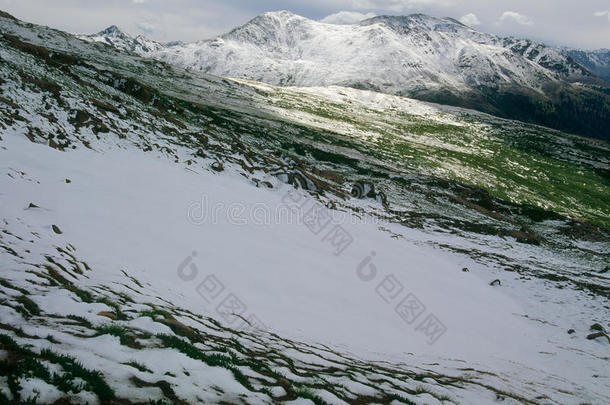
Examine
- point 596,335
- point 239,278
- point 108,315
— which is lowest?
point 596,335

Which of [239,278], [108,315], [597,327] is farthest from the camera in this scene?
[597,327]

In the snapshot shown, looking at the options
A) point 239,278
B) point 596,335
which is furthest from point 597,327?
point 239,278

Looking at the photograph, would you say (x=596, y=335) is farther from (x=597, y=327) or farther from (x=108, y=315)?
(x=108, y=315)

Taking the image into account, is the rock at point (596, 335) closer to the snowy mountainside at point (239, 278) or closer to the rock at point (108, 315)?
the snowy mountainside at point (239, 278)

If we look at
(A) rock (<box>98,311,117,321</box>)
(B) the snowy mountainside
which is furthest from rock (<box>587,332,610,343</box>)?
(A) rock (<box>98,311,117,321</box>)

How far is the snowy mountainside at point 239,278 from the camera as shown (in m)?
6.54

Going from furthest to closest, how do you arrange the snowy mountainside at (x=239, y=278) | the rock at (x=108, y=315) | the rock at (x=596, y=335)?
the rock at (x=596, y=335)
the rock at (x=108, y=315)
the snowy mountainside at (x=239, y=278)

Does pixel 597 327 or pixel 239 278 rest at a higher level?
pixel 239 278

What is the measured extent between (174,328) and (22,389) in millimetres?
3829

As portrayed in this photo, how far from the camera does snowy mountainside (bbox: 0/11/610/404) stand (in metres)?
6.54

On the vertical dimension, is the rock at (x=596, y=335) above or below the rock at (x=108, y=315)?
below

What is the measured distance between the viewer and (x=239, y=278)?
14.0 m

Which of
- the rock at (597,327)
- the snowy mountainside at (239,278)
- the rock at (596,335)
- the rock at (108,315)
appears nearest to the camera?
the snowy mountainside at (239,278)

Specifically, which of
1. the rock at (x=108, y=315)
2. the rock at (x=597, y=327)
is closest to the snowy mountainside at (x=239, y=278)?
the rock at (x=108, y=315)
